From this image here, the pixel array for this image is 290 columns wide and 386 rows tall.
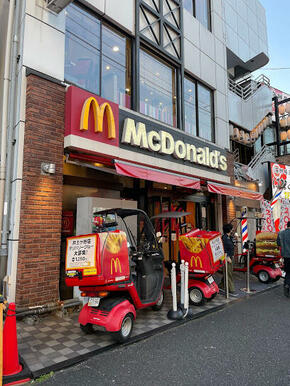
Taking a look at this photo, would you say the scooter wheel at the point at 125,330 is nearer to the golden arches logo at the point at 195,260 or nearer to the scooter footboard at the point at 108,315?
the scooter footboard at the point at 108,315

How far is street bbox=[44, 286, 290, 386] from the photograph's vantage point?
3.40 m

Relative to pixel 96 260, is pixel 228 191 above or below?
above

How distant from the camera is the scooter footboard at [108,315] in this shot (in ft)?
14.1

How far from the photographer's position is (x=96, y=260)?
420 centimetres

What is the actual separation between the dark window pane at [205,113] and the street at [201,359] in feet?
27.2

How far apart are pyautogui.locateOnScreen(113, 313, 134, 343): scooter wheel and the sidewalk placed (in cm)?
11

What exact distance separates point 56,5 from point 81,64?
1.43 meters

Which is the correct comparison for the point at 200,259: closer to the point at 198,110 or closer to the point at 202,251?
the point at 202,251

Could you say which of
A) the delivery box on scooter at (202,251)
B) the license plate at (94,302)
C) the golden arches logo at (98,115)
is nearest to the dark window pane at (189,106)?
the golden arches logo at (98,115)

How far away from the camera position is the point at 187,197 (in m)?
11.6

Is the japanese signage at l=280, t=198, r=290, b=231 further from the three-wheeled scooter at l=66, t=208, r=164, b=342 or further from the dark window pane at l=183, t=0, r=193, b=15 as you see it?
the three-wheeled scooter at l=66, t=208, r=164, b=342

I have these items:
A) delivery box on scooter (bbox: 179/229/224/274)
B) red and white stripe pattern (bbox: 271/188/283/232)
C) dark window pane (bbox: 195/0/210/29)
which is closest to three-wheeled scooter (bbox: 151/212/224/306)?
delivery box on scooter (bbox: 179/229/224/274)

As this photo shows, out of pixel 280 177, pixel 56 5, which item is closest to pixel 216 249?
pixel 56 5

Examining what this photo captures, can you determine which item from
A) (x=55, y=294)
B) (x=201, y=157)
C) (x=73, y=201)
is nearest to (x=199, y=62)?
(x=201, y=157)
